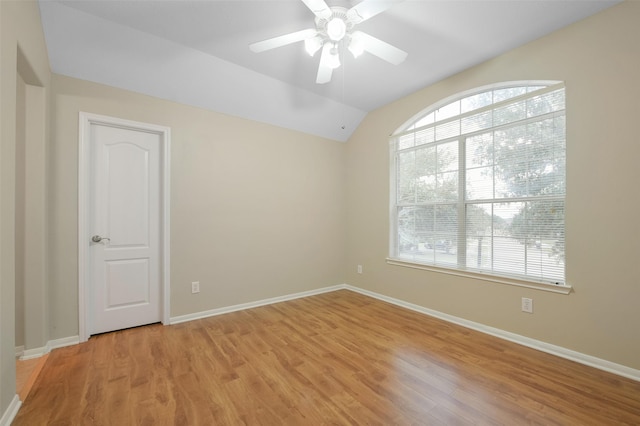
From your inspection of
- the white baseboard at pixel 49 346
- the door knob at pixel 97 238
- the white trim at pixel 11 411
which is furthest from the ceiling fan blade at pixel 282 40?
the white baseboard at pixel 49 346

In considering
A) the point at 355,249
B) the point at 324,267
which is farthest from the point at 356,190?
the point at 324,267

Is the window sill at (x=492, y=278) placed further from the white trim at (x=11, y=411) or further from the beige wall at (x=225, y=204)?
the white trim at (x=11, y=411)

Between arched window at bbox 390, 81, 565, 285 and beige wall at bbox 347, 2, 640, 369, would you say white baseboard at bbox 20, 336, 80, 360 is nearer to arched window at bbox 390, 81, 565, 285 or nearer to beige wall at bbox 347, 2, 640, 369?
arched window at bbox 390, 81, 565, 285

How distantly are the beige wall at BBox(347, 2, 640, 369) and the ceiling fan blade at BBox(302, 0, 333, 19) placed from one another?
6.63 feet

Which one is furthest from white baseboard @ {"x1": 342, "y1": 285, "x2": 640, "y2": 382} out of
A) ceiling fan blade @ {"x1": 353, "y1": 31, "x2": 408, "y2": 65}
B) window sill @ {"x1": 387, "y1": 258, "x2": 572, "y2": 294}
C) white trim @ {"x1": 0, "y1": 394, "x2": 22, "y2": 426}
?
white trim @ {"x1": 0, "y1": 394, "x2": 22, "y2": 426}

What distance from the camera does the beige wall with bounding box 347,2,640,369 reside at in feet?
6.48

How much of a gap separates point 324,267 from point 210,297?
1762mm

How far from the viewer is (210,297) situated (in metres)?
3.19

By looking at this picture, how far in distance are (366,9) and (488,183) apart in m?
2.11

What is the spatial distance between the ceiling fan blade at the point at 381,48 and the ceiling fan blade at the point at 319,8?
0.26m

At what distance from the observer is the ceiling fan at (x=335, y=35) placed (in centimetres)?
164

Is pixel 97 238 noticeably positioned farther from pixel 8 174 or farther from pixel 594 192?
pixel 594 192

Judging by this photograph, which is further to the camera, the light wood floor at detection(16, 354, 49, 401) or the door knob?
the door knob

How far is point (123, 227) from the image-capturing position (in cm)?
275
